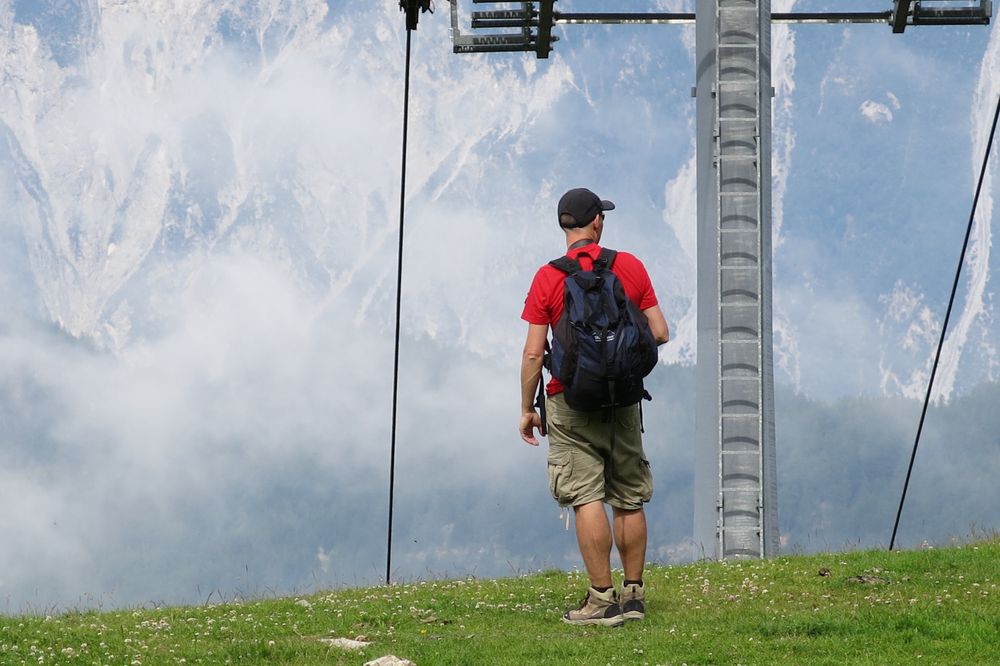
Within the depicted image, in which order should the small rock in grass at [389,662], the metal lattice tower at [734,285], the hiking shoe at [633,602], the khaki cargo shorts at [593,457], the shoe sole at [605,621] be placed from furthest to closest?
the metal lattice tower at [734,285], the hiking shoe at [633,602], the shoe sole at [605,621], the khaki cargo shorts at [593,457], the small rock in grass at [389,662]

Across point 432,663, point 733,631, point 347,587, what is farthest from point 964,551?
point 432,663

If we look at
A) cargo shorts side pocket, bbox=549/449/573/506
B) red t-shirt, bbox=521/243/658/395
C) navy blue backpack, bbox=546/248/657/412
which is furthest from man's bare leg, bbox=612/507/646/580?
red t-shirt, bbox=521/243/658/395

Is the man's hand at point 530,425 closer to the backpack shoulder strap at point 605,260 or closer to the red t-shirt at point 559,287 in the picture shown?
the red t-shirt at point 559,287

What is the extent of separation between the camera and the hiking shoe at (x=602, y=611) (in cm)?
1029

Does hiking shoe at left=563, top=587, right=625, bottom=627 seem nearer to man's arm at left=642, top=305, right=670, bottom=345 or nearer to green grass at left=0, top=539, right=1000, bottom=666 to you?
green grass at left=0, top=539, right=1000, bottom=666

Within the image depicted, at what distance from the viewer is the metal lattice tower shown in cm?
1745

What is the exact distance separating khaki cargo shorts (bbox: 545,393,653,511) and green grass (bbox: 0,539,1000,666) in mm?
930

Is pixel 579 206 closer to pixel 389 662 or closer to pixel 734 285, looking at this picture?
pixel 389 662

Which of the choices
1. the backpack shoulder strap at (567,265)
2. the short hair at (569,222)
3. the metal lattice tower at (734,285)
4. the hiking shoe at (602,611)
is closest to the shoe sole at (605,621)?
the hiking shoe at (602,611)

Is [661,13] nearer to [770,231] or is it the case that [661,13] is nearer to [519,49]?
[519,49]

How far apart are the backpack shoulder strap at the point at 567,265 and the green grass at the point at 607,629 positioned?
2467 millimetres

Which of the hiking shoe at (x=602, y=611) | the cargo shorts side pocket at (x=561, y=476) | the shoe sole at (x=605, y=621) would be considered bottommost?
the shoe sole at (x=605, y=621)

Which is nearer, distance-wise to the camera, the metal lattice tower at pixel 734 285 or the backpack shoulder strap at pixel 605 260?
the backpack shoulder strap at pixel 605 260

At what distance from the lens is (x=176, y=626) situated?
11.1 m
